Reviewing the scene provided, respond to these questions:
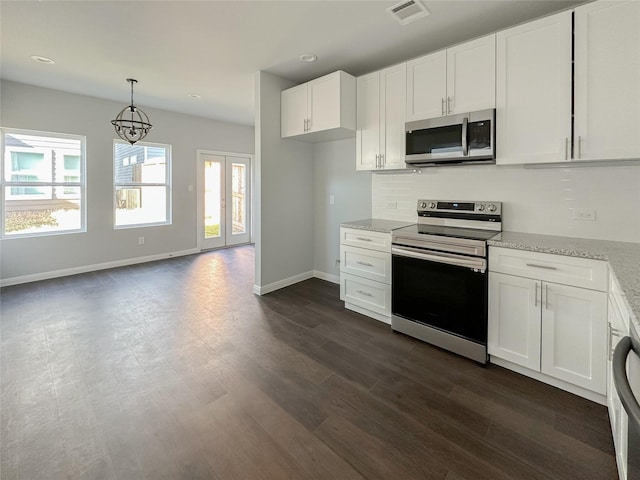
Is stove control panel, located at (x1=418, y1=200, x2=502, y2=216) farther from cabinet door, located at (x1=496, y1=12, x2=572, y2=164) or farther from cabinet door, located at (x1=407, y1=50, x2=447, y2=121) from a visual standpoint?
cabinet door, located at (x1=407, y1=50, x2=447, y2=121)

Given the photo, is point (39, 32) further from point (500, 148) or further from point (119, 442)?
point (500, 148)

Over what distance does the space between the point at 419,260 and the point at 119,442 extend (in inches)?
91.2

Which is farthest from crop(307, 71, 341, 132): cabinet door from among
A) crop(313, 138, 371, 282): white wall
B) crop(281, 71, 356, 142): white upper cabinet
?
crop(313, 138, 371, 282): white wall

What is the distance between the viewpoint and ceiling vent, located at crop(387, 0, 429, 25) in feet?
7.84

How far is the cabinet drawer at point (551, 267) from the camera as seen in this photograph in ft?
6.00

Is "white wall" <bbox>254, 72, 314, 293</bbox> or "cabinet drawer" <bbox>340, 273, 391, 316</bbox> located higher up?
"white wall" <bbox>254, 72, 314, 293</bbox>

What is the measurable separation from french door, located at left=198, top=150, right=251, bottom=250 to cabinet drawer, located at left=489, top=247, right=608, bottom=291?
5706 mm

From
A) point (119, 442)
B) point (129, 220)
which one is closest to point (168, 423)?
point (119, 442)

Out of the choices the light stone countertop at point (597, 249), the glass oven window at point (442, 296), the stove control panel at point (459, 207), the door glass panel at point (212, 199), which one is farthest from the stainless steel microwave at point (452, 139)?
the door glass panel at point (212, 199)

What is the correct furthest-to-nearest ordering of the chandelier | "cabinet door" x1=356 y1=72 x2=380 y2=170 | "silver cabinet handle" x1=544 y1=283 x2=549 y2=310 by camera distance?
the chandelier < "cabinet door" x1=356 y1=72 x2=380 y2=170 < "silver cabinet handle" x1=544 y1=283 x2=549 y2=310

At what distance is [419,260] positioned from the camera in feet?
8.57

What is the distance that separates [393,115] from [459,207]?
1.13m

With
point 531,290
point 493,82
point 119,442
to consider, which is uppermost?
point 493,82

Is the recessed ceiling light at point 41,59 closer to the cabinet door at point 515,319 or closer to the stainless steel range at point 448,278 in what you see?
the stainless steel range at point 448,278
